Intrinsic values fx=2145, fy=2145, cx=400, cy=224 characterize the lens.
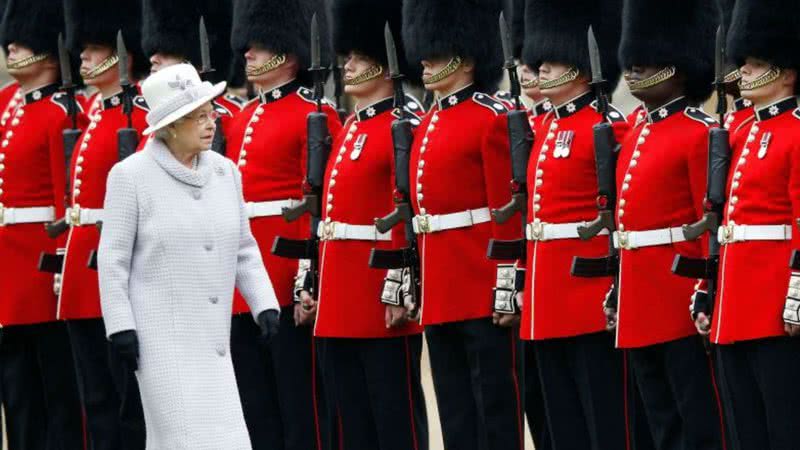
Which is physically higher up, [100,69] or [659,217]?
[100,69]

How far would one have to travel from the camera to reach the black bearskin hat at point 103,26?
9508mm

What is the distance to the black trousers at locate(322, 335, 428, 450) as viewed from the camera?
8141mm

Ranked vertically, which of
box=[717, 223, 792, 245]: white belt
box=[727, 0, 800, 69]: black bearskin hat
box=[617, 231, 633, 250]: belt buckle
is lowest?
box=[617, 231, 633, 250]: belt buckle

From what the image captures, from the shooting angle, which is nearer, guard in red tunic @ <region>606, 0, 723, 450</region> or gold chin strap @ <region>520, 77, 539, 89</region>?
guard in red tunic @ <region>606, 0, 723, 450</region>

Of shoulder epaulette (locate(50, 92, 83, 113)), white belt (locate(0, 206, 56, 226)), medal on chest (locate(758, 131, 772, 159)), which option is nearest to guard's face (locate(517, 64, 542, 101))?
medal on chest (locate(758, 131, 772, 159))

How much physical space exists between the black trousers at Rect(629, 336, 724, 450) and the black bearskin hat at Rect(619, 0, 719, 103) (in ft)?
2.93

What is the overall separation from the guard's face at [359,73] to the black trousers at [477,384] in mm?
1015

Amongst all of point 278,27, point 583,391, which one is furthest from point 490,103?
point 278,27

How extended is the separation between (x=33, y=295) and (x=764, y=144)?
3.83m

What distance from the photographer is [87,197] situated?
909 cm

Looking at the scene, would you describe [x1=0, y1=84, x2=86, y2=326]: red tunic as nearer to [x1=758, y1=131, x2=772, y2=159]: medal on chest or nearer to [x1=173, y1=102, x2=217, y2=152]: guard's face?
[x1=173, y1=102, x2=217, y2=152]: guard's face

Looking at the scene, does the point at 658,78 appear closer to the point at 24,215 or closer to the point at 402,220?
the point at 402,220

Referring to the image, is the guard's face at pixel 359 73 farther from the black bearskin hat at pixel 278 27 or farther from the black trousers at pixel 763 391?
the black trousers at pixel 763 391

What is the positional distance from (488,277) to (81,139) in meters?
2.18
